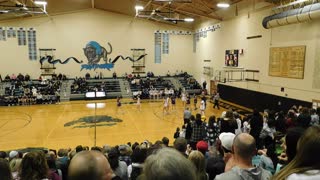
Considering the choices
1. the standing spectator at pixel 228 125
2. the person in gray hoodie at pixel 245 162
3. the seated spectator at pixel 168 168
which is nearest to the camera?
the seated spectator at pixel 168 168

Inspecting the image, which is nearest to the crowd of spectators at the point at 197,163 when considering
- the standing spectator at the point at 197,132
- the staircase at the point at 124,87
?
the standing spectator at the point at 197,132

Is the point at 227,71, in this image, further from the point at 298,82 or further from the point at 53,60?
the point at 53,60

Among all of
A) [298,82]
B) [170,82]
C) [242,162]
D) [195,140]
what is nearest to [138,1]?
[170,82]

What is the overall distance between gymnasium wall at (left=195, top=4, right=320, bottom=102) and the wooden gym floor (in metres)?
3.71

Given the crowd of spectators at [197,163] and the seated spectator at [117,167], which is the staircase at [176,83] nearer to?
the crowd of spectators at [197,163]

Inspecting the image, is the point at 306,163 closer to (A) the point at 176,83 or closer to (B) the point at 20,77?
(A) the point at 176,83

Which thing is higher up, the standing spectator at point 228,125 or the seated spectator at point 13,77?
the seated spectator at point 13,77

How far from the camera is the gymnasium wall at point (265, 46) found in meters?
12.6

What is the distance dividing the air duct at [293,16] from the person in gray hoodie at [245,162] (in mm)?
11067

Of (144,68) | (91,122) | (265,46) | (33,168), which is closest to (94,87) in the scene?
(144,68)

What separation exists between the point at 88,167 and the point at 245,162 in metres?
1.41

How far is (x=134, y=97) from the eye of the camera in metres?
22.0

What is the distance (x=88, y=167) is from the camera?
133cm

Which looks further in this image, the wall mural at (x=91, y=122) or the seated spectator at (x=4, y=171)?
the wall mural at (x=91, y=122)
